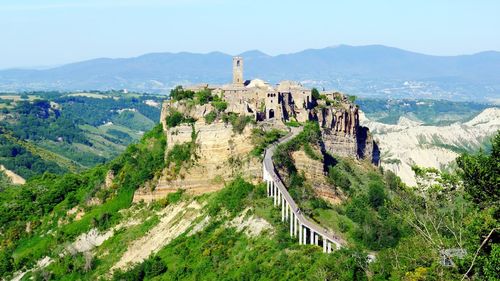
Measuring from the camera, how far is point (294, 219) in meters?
→ 45.0

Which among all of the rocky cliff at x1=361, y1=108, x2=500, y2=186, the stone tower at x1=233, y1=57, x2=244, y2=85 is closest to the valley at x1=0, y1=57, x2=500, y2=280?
the stone tower at x1=233, y1=57, x2=244, y2=85

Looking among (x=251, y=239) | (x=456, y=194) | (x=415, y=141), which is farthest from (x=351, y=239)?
(x=415, y=141)

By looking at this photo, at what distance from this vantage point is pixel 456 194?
34188 mm

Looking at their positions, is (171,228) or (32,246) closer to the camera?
(171,228)

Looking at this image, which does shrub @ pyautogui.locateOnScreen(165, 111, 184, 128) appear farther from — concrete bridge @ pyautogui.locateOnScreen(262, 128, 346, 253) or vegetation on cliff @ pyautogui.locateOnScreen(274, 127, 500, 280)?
vegetation on cliff @ pyautogui.locateOnScreen(274, 127, 500, 280)

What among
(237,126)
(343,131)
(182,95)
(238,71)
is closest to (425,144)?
(343,131)

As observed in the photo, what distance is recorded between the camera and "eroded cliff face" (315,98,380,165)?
66.6 m

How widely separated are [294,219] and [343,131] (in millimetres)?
25125

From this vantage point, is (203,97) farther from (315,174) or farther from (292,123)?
(315,174)

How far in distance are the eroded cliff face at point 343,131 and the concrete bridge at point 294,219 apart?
49.4ft

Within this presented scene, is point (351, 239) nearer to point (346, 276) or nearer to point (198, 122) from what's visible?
point (346, 276)

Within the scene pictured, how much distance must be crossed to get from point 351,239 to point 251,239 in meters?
6.15

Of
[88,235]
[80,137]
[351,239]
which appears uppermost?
[351,239]

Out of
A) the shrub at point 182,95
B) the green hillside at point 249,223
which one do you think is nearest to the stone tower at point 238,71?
the shrub at point 182,95
